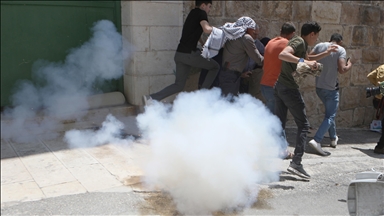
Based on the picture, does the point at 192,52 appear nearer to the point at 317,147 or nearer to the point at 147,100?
the point at 147,100

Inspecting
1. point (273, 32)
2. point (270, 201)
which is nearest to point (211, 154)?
point (270, 201)

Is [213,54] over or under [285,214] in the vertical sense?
over

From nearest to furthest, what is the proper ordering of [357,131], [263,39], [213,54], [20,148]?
[20,148]
[213,54]
[263,39]
[357,131]

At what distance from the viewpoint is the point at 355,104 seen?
322 inches

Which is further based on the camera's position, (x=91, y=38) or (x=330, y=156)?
(x=91, y=38)

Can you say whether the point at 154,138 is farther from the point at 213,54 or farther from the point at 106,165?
the point at 213,54

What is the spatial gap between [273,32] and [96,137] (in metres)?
3.73

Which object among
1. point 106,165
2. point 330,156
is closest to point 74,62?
point 106,165

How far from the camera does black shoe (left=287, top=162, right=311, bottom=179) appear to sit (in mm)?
4434

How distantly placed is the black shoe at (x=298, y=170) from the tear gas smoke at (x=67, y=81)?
3226 mm

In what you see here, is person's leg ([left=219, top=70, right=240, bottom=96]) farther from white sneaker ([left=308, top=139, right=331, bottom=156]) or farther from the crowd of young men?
white sneaker ([left=308, top=139, right=331, bottom=156])

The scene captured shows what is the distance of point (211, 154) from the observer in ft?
12.1

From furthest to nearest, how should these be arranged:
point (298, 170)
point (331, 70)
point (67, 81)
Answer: point (67, 81) → point (331, 70) → point (298, 170)

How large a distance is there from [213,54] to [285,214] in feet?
8.67
